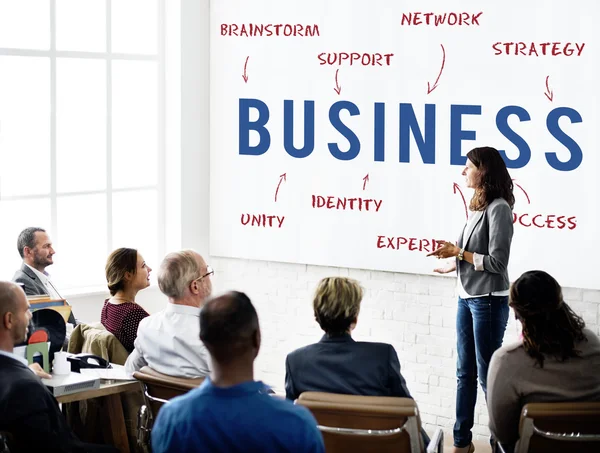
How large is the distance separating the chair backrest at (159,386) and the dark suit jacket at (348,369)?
486mm

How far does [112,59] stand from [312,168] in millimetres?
1634

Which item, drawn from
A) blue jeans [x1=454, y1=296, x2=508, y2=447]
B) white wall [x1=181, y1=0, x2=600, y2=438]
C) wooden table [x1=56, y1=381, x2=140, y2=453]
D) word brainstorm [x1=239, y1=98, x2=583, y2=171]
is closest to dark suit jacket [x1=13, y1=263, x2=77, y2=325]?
wooden table [x1=56, y1=381, x2=140, y2=453]

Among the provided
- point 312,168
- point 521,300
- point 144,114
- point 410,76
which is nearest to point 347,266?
point 312,168

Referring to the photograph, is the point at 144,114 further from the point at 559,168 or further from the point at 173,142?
the point at 559,168

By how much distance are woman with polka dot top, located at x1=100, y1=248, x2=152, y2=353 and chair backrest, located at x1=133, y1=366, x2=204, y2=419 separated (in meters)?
0.72

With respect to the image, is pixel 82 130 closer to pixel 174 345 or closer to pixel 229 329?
pixel 174 345

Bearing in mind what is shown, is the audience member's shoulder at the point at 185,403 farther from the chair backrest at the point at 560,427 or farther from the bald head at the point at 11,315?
the chair backrest at the point at 560,427

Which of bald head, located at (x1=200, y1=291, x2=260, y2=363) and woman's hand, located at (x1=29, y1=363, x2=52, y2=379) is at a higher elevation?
bald head, located at (x1=200, y1=291, x2=260, y2=363)

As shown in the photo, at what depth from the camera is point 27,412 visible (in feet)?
11.7

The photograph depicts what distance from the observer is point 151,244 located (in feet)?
24.5

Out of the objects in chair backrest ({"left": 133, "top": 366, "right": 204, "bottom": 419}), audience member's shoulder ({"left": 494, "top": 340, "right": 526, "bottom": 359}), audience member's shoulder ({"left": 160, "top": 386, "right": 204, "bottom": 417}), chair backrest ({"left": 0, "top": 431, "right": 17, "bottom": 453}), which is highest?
audience member's shoulder ({"left": 160, "top": 386, "right": 204, "bottom": 417})

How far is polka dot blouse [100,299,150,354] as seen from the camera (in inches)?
196

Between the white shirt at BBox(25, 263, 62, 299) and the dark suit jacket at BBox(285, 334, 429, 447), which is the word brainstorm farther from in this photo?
the dark suit jacket at BBox(285, 334, 429, 447)

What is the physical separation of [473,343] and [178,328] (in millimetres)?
1958
